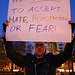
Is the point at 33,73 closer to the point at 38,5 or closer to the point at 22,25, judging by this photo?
the point at 22,25

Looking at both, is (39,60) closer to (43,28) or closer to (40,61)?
(40,61)

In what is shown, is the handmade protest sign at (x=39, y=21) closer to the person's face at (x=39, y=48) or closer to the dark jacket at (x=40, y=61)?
the person's face at (x=39, y=48)

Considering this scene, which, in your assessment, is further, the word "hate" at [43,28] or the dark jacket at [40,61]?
the word "hate" at [43,28]

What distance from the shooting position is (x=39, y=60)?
7.48 feet

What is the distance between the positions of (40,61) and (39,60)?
0.03m

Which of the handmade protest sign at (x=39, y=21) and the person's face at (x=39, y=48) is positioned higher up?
the handmade protest sign at (x=39, y=21)

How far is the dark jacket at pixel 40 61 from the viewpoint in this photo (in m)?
2.23

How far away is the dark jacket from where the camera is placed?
2227 mm

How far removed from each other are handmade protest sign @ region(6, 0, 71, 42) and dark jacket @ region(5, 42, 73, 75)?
225 mm

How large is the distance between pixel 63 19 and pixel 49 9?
1.06ft

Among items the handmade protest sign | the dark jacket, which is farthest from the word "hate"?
the dark jacket

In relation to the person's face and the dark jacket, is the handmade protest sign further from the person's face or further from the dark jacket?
the dark jacket

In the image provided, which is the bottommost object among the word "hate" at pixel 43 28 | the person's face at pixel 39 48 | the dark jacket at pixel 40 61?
the dark jacket at pixel 40 61

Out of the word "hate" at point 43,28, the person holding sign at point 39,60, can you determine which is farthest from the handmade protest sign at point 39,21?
the person holding sign at point 39,60
